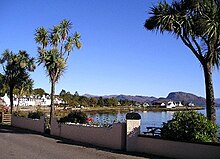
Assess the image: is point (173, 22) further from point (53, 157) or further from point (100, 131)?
point (53, 157)

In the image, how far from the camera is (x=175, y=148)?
12.6 m

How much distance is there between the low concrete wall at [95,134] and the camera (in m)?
15.3

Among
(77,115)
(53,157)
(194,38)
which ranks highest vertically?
(194,38)

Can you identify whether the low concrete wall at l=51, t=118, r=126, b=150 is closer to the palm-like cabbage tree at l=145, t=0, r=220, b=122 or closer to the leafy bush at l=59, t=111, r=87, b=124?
the leafy bush at l=59, t=111, r=87, b=124

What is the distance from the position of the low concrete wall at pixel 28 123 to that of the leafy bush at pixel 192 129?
14.3 meters

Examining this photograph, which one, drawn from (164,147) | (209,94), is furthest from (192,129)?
(209,94)

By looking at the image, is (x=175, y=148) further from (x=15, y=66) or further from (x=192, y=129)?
(x=15, y=66)

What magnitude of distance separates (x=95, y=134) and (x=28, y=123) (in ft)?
41.9

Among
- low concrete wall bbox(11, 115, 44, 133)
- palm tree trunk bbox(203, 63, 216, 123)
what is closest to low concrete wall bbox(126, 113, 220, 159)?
palm tree trunk bbox(203, 63, 216, 123)

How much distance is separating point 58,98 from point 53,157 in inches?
5195

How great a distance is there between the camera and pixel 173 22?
641 inches

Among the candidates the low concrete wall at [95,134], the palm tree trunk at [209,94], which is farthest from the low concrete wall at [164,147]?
the palm tree trunk at [209,94]

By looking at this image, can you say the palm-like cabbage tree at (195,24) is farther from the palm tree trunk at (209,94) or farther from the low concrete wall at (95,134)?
the low concrete wall at (95,134)

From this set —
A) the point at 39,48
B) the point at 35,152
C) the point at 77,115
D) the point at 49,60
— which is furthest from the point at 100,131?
the point at 39,48
